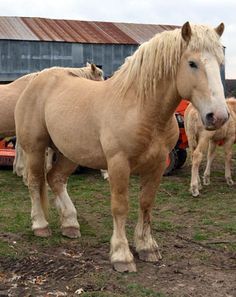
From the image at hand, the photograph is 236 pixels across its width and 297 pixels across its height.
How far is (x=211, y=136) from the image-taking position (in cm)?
814

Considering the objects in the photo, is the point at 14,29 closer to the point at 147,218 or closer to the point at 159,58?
the point at 147,218

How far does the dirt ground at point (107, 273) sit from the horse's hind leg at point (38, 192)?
0.47 m

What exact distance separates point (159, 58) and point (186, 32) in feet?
1.18

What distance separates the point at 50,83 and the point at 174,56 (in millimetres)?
1743

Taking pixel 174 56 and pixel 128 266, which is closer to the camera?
pixel 174 56

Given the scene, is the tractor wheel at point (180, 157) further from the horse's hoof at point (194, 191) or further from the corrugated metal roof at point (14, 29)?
the corrugated metal roof at point (14, 29)

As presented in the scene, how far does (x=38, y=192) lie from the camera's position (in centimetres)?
541

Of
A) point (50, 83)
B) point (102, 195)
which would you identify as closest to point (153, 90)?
point (50, 83)

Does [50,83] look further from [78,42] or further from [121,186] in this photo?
[78,42]

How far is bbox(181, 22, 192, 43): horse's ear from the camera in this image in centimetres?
362

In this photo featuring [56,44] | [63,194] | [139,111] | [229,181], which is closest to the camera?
[139,111]

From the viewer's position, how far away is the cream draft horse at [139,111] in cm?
365

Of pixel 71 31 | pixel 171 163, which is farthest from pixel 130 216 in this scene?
pixel 71 31

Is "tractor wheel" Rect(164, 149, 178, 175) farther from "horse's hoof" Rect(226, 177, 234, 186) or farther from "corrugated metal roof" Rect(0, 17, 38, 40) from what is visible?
"corrugated metal roof" Rect(0, 17, 38, 40)
